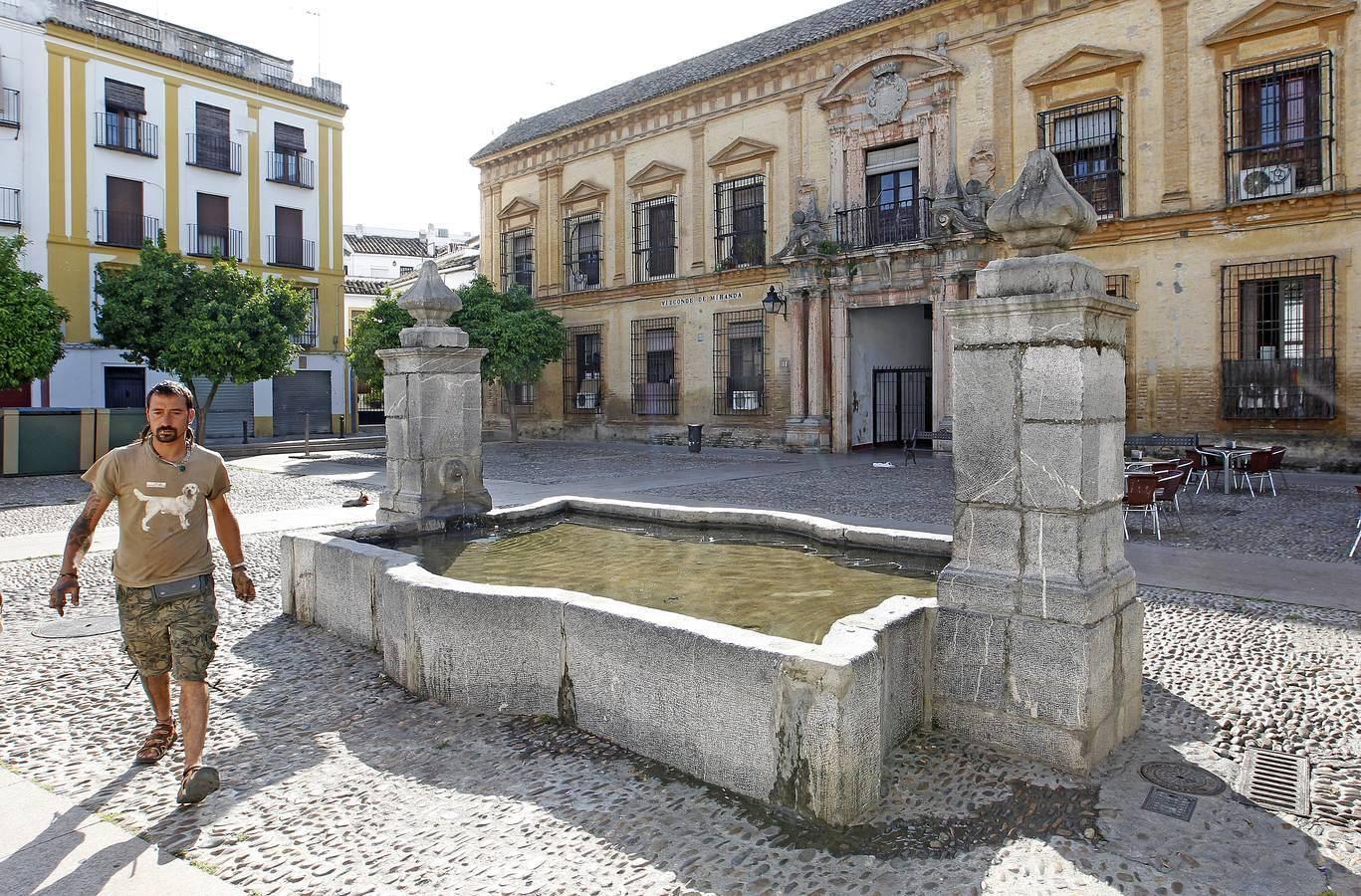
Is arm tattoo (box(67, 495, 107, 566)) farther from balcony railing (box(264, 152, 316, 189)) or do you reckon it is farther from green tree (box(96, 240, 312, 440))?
balcony railing (box(264, 152, 316, 189))

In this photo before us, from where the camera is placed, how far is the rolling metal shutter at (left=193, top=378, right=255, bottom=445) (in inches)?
1080

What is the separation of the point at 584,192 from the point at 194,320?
10.9 metres

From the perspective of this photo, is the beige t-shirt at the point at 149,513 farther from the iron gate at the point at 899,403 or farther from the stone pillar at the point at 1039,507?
the iron gate at the point at 899,403

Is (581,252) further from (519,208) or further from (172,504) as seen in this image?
(172,504)

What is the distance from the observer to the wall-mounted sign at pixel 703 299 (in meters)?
21.9

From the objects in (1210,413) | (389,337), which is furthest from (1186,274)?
(389,337)

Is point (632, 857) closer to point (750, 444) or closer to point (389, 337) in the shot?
point (750, 444)

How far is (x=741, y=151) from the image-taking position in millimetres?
21609

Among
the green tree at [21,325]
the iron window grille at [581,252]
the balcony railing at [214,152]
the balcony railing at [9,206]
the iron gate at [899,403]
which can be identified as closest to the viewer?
the green tree at [21,325]

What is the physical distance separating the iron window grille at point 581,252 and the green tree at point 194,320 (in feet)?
25.7

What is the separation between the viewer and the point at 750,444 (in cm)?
2156

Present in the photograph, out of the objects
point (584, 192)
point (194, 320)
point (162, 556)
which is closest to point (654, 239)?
point (584, 192)

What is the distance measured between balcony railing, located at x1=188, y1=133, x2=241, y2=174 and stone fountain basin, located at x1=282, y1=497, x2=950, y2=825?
27500mm

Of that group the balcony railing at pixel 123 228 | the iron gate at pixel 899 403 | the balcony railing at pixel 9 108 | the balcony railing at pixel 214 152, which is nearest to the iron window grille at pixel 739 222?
the iron gate at pixel 899 403
